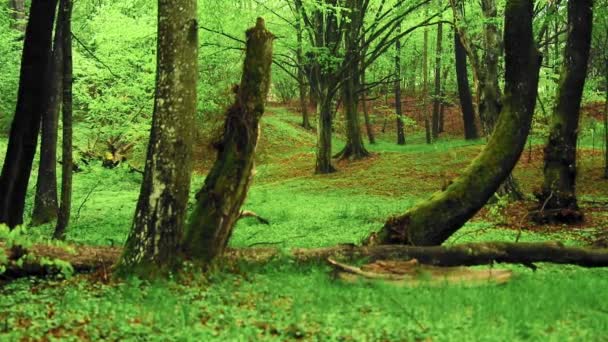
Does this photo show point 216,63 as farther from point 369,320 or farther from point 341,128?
point 341,128

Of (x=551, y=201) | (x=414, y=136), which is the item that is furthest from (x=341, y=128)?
(x=551, y=201)

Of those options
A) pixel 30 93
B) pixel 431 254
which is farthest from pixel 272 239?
pixel 30 93

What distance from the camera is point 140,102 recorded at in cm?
2134

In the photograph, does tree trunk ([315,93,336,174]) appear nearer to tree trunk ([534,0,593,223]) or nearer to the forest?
the forest

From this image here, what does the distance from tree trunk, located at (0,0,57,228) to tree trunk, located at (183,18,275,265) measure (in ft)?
10.7

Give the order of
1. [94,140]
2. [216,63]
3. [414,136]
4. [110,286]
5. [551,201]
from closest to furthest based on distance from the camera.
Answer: [110,286]
[551,201]
[216,63]
[94,140]
[414,136]

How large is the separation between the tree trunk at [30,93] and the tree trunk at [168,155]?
2.90 metres

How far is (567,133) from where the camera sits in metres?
13.6

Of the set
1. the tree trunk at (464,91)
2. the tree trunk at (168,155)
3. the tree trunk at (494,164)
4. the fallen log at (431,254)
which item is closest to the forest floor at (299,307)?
the fallen log at (431,254)

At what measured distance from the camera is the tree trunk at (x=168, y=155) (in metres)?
7.15

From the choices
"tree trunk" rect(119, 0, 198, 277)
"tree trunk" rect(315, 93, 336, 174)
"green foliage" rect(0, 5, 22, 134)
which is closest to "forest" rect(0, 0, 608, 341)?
"tree trunk" rect(119, 0, 198, 277)

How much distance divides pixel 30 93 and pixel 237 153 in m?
3.72

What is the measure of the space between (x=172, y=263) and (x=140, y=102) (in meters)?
15.3

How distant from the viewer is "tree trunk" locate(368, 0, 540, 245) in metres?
8.69
